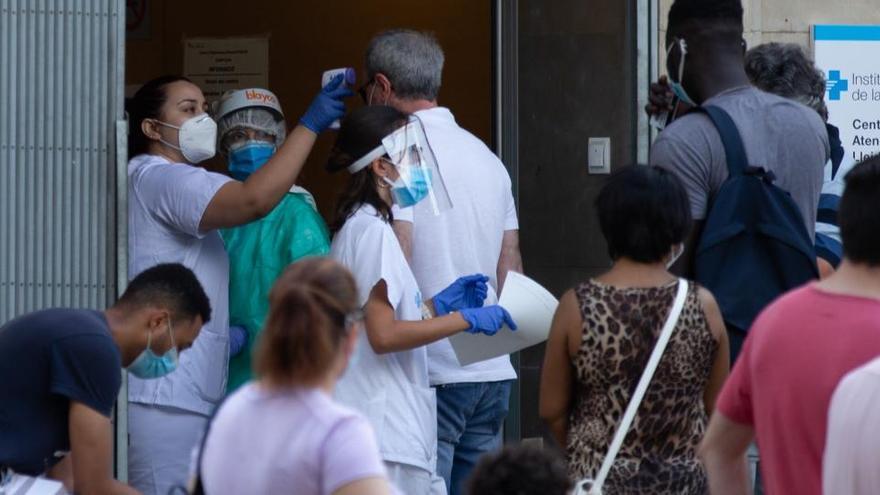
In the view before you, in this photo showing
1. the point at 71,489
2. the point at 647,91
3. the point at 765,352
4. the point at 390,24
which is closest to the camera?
the point at 765,352

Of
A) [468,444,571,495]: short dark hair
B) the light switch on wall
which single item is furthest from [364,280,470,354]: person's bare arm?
the light switch on wall

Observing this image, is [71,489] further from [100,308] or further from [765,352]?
[765,352]

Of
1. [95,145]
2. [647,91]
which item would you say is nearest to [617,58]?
[647,91]

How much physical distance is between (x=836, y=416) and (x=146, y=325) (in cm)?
217

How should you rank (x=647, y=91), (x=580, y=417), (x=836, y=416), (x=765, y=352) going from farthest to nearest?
(x=647, y=91) < (x=580, y=417) < (x=765, y=352) < (x=836, y=416)

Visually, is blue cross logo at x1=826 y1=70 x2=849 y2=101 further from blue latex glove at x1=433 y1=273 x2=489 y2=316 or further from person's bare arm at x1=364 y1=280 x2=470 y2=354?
person's bare arm at x1=364 y1=280 x2=470 y2=354

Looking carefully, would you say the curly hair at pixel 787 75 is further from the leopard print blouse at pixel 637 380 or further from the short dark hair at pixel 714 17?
the leopard print blouse at pixel 637 380

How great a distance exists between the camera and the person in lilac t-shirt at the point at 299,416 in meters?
3.04

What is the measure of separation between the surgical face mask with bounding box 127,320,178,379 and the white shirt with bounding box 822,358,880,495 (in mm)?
2166

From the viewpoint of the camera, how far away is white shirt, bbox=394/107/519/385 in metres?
5.41

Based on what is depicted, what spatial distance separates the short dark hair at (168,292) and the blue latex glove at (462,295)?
819 millimetres

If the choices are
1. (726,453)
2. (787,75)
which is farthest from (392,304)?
(787,75)

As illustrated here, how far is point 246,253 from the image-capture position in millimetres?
5816

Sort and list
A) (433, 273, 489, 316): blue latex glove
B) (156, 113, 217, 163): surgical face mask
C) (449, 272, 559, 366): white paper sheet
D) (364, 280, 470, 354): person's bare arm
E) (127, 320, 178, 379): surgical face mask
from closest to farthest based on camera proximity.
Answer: (127, 320, 178, 379): surgical face mask, (364, 280, 470, 354): person's bare arm, (449, 272, 559, 366): white paper sheet, (433, 273, 489, 316): blue latex glove, (156, 113, 217, 163): surgical face mask
